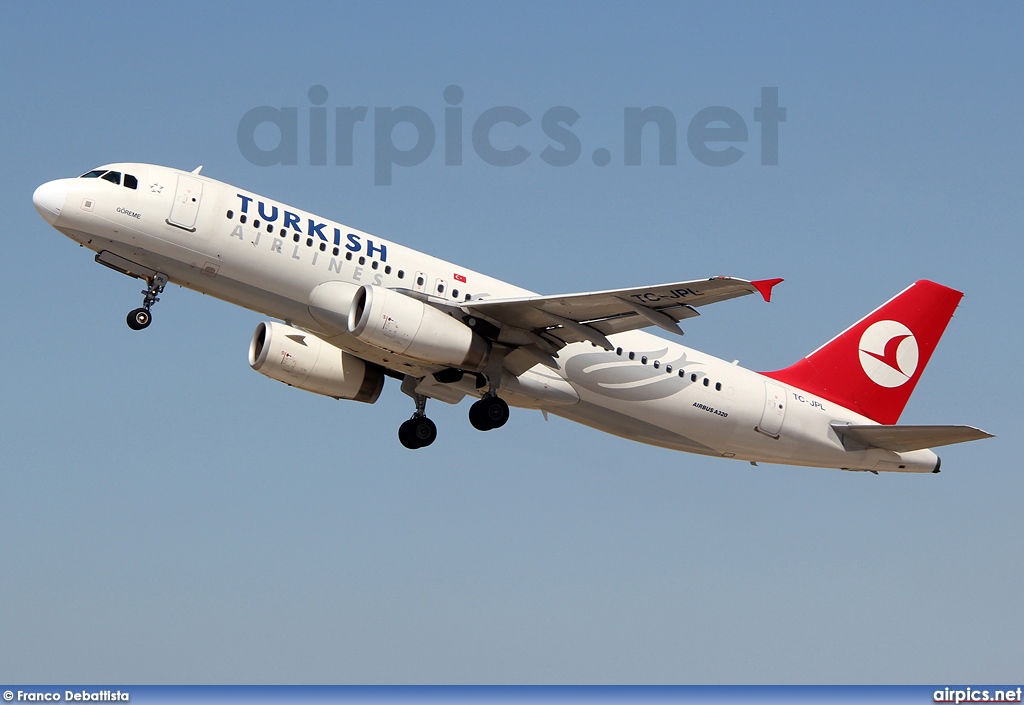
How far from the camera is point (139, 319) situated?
103 ft

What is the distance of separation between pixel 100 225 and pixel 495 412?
10894mm

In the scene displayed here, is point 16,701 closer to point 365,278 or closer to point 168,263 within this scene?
point 168,263

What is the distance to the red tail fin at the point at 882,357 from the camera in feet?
123

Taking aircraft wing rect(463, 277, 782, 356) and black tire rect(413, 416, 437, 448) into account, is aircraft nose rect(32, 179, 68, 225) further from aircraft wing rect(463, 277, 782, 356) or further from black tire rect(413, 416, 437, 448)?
black tire rect(413, 416, 437, 448)

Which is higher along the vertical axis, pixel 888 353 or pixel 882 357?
pixel 888 353

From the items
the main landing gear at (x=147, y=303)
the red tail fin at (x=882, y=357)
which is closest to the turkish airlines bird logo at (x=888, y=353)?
the red tail fin at (x=882, y=357)

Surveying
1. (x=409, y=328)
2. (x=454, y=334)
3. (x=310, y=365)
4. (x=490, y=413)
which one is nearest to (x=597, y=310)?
(x=454, y=334)

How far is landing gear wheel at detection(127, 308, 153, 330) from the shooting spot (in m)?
31.3

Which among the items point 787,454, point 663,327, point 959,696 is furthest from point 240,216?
point 959,696

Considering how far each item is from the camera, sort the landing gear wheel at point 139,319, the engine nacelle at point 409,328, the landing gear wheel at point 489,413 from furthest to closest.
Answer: the landing gear wheel at point 489,413, the landing gear wheel at point 139,319, the engine nacelle at point 409,328

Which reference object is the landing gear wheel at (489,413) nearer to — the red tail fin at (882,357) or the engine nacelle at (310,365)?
the engine nacelle at (310,365)

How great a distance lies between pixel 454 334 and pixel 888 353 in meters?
15.3

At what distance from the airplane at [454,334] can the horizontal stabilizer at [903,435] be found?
6 centimetres

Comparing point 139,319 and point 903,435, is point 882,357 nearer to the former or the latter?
point 903,435
